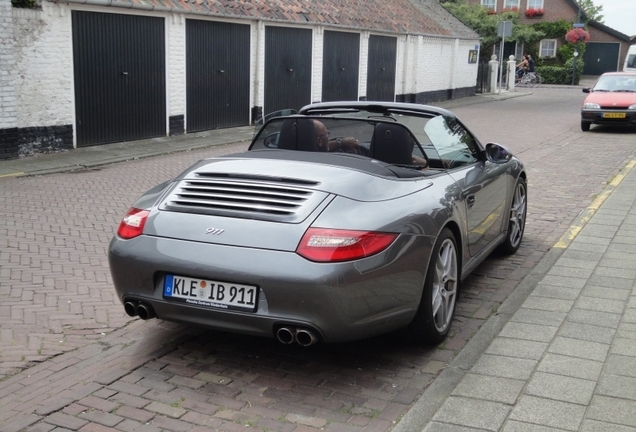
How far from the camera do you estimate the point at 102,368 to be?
4402 mm

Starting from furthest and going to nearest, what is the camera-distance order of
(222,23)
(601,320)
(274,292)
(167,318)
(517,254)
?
(222,23), (517,254), (601,320), (167,318), (274,292)

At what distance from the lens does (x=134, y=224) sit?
14.6 ft

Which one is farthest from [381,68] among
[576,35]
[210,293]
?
[576,35]

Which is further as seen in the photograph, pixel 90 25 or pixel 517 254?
pixel 90 25

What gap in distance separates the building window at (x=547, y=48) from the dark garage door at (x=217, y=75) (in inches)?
1514

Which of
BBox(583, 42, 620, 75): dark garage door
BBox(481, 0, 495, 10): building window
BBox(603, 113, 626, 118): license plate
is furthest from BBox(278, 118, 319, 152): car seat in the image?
BBox(583, 42, 620, 75): dark garage door

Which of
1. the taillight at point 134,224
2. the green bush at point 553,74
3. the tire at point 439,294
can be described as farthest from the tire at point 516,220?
the green bush at point 553,74

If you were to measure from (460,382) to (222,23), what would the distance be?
15.0 meters

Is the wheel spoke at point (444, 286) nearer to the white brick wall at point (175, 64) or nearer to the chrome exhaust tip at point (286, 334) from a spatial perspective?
the chrome exhaust tip at point (286, 334)

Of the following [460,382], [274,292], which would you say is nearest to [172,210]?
[274,292]

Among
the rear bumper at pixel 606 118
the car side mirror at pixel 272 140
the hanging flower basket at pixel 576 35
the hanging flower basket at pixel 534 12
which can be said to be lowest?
the rear bumper at pixel 606 118

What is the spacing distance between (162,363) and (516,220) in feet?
12.9

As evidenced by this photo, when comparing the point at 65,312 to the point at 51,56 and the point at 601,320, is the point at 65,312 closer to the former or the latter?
the point at 601,320

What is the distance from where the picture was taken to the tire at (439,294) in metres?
4.57
